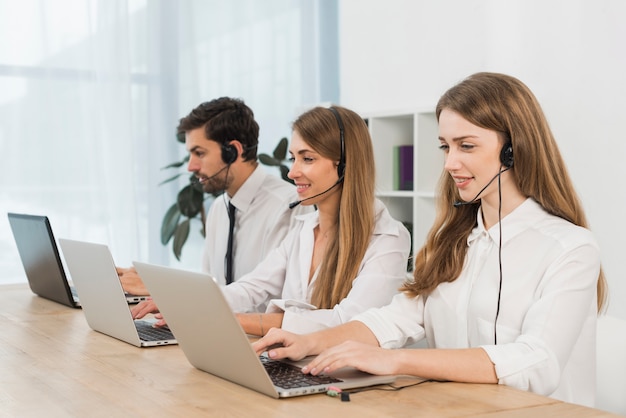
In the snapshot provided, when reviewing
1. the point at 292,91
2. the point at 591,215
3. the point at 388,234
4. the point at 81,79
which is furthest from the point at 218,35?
the point at 388,234

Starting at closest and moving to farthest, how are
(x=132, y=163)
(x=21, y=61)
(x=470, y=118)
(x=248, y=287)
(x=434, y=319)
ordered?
(x=470, y=118), (x=434, y=319), (x=248, y=287), (x=21, y=61), (x=132, y=163)

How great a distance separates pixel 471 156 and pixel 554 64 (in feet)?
6.20

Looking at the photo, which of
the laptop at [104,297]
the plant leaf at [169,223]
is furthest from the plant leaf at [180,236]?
the laptop at [104,297]

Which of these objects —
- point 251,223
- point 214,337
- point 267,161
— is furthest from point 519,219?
point 267,161

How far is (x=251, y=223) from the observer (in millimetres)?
3287

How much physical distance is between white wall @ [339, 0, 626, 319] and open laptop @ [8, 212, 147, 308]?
1.90m

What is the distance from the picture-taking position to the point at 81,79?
4.89 meters

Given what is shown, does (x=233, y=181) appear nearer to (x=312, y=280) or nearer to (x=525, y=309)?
(x=312, y=280)

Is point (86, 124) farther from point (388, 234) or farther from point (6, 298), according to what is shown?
point (388, 234)

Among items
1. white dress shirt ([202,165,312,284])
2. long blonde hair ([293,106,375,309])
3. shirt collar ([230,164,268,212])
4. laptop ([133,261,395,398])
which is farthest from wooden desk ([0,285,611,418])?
shirt collar ([230,164,268,212])

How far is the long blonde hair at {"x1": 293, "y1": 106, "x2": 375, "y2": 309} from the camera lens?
95.9 inches

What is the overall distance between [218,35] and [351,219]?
3271 mm

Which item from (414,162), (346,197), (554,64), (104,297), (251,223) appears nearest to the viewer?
(104,297)

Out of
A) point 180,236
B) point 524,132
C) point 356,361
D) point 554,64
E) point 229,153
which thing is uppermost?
point 554,64
